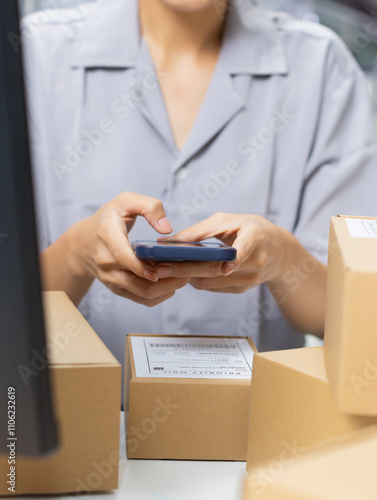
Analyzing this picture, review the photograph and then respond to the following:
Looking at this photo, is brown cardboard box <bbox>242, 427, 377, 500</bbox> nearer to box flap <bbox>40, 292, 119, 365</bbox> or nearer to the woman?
box flap <bbox>40, 292, 119, 365</bbox>

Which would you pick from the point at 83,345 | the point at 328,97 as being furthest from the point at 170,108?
the point at 83,345

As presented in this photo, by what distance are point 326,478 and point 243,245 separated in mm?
447

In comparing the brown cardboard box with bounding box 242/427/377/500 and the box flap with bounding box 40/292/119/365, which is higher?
the brown cardboard box with bounding box 242/427/377/500

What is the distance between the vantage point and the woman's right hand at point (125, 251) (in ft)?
2.47

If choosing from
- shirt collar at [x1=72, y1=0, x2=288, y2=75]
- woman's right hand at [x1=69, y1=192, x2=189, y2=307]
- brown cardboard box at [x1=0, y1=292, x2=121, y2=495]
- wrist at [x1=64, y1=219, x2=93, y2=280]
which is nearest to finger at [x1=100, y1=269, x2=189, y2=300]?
woman's right hand at [x1=69, y1=192, x2=189, y2=307]

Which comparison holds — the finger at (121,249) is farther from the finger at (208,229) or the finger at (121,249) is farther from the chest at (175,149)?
the chest at (175,149)

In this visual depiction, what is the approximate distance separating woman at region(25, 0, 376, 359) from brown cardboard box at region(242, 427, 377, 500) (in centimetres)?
65

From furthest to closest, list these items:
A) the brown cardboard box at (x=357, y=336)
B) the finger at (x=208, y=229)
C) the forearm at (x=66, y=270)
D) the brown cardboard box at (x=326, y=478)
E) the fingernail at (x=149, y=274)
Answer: the forearm at (x=66, y=270), the finger at (x=208, y=229), the fingernail at (x=149, y=274), the brown cardboard box at (x=357, y=336), the brown cardboard box at (x=326, y=478)

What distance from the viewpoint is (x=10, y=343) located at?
0.38 meters

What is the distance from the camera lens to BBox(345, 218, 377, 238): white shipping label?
0.58m

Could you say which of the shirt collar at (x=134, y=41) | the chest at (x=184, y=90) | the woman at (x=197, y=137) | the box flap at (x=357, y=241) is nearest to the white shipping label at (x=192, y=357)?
the box flap at (x=357, y=241)

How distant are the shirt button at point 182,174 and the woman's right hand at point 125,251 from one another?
0.84ft

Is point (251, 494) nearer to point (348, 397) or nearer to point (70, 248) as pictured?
point (348, 397)

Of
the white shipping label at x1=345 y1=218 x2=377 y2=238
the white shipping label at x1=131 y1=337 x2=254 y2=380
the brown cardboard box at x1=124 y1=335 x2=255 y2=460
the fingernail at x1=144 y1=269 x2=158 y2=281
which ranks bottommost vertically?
the brown cardboard box at x1=124 y1=335 x2=255 y2=460
